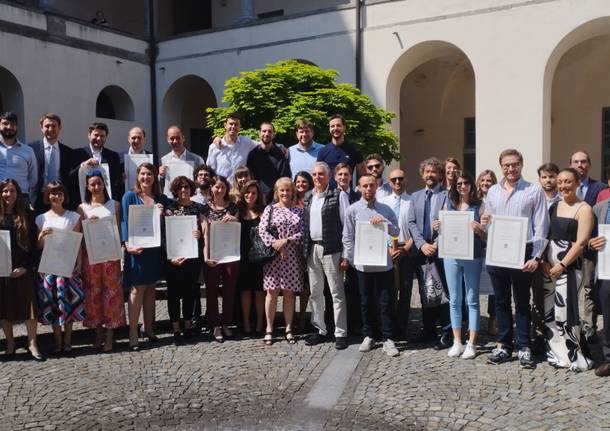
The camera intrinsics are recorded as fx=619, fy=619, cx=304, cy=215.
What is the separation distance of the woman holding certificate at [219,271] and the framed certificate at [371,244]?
1452mm

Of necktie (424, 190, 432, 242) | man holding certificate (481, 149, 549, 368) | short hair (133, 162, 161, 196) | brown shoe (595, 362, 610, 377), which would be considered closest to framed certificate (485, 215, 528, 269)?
man holding certificate (481, 149, 549, 368)

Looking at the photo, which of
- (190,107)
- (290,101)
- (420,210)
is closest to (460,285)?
(420,210)

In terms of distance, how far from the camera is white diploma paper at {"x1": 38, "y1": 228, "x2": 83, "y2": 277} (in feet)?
20.9

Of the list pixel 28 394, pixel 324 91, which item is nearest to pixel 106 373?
pixel 28 394

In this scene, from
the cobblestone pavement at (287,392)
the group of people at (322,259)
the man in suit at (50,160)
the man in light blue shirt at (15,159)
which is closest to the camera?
the cobblestone pavement at (287,392)

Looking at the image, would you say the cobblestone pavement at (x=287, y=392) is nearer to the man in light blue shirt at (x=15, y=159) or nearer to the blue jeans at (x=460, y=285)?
the blue jeans at (x=460, y=285)

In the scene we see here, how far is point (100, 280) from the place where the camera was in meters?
6.75

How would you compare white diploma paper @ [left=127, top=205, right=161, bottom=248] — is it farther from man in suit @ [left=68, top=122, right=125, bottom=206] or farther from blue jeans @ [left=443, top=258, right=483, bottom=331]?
blue jeans @ [left=443, top=258, right=483, bottom=331]

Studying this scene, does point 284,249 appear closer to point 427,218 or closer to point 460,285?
point 427,218

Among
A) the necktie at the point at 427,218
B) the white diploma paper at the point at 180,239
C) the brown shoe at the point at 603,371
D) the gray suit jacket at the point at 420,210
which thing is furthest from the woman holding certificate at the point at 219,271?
the brown shoe at the point at 603,371

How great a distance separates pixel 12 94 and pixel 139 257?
12528 millimetres

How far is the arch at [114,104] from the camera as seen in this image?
2023 centimetres

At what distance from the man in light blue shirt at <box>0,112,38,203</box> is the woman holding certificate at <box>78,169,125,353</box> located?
2.68 feet

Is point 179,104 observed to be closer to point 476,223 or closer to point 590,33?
point 590,33
